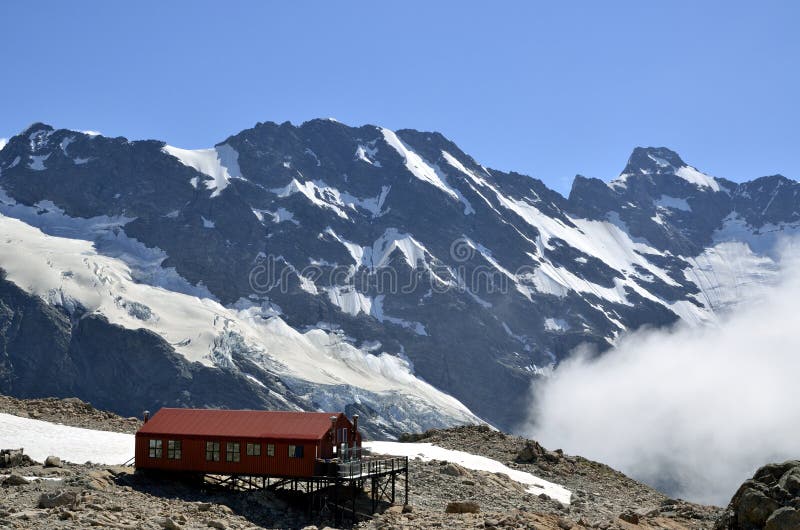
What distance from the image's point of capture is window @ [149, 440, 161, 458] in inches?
2208

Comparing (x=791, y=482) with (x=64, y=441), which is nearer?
(x=791, y=482)

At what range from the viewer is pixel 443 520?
1923 inches

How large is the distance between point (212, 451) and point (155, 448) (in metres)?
3.90

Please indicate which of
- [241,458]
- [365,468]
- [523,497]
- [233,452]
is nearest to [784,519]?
[365,468]

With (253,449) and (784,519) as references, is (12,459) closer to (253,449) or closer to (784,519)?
(253,449)

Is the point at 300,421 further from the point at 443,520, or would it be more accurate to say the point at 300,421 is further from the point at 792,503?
the point at 792,503

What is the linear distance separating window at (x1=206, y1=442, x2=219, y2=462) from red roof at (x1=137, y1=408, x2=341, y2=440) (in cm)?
65

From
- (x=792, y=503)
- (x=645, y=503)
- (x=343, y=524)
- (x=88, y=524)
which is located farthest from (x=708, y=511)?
(x=88, y=524)

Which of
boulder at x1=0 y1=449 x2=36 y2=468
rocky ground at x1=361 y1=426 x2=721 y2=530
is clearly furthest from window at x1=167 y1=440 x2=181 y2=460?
rocky ground at x1=361 y1=426 x2=721 y2=530

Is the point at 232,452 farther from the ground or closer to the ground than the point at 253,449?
closer to the ground

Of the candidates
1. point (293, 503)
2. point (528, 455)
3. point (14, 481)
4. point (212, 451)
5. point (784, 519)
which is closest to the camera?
point (784, 519)

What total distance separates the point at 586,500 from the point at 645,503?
6.00 m

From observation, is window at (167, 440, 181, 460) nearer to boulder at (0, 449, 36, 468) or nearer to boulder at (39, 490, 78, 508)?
boulder at (0, 449, 36, 468)

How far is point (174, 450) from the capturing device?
184 feet
